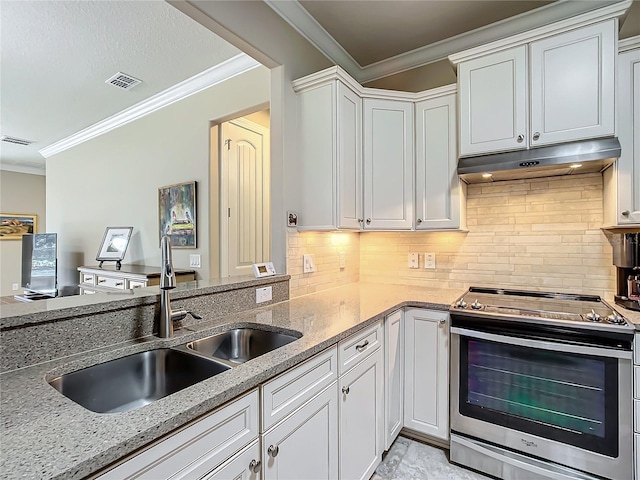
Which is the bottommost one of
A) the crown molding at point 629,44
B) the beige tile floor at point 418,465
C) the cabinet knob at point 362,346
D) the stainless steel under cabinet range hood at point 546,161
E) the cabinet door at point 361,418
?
the beige tile floor at point 418,465

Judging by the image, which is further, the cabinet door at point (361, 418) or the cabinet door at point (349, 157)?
the cabinet door at point (349, 157)

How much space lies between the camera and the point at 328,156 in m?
2.08

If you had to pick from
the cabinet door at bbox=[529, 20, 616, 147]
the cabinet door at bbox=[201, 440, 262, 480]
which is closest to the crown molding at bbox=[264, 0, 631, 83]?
the cabinet door at bbox=[529, 20, 616, 147]

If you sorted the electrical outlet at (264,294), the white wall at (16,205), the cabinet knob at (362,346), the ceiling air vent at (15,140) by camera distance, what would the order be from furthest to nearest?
the white wall at (16,205) < the ceiling air vent at (15,140) < the electrical outlet at (264,294) < the cabinet knob at (362,346)

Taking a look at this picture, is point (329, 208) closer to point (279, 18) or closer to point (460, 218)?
point (460, 218)

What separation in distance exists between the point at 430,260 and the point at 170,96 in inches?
120

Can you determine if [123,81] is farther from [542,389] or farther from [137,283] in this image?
[542,389]

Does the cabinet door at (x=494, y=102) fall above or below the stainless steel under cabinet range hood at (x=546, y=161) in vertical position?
above

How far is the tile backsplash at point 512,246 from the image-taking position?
2.07 meters

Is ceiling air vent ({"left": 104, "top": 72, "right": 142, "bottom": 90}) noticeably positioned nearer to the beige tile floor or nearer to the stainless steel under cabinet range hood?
the stainless steel under cabinet range hood

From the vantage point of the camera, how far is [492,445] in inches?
69.9

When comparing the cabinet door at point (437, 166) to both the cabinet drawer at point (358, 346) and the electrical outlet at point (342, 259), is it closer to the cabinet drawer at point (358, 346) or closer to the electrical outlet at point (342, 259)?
the electrical outlet at point (342, 259)

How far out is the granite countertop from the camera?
0.61m

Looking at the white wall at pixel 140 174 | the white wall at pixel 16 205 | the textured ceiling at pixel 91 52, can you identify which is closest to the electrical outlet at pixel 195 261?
the white wall at pixel 140 174
